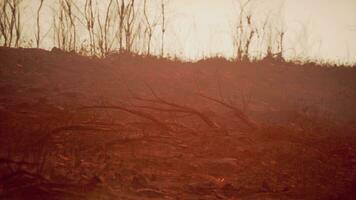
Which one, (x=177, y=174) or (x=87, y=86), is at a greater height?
(x=87, y=86)

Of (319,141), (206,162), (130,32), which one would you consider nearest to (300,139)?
(319,141)

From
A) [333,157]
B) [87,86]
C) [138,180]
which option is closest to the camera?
[138,180]

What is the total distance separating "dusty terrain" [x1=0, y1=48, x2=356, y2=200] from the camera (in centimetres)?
428

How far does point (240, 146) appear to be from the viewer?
6324mm

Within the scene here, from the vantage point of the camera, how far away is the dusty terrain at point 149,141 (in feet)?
14.0

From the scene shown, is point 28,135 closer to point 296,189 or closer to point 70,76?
point 296,189

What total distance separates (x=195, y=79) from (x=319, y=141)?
6520mm

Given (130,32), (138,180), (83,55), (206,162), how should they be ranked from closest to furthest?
(138,180), (206,162), (83,55), (130,32)

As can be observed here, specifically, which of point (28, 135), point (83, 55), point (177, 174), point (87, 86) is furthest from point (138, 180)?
point (83, 55)

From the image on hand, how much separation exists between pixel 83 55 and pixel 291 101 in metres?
6.38

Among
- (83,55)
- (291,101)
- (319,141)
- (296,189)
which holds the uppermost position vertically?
(83,55)

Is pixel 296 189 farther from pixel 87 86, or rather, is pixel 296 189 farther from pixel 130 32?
pixel 130 32

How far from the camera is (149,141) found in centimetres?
604

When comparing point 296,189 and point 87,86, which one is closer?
point 296,189
